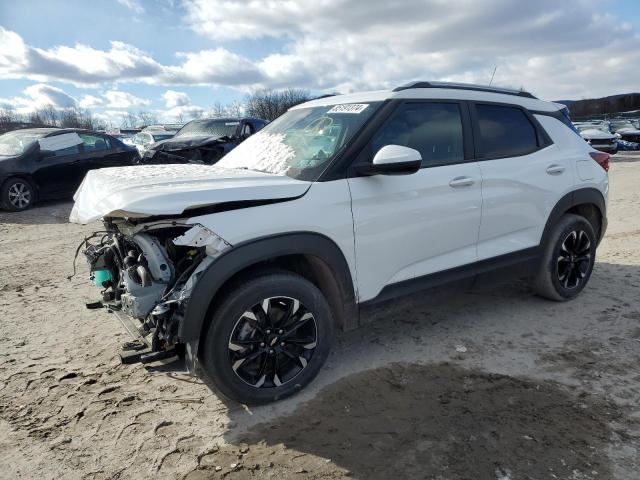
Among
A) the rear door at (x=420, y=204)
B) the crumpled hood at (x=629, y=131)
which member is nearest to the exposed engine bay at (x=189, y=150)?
the rear door at (x=420, y=204)

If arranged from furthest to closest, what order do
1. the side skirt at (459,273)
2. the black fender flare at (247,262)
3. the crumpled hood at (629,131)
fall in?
the crumpled hood at (629,131) → the side skirt at (459,273) → the black fender flare at (247,262)

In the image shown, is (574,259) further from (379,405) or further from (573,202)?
(379,405)

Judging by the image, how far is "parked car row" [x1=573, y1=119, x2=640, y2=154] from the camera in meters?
20.6

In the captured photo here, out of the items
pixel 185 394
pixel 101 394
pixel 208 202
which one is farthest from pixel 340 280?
pixel 101 394

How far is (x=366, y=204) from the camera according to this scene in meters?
3.11

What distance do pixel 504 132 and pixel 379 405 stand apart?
2.42 m

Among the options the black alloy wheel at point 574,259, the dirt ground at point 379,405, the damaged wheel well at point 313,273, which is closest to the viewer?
the dirt ground at point 379,405

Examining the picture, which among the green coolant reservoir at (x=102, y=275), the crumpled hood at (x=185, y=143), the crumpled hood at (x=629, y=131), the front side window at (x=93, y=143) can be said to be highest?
the front side window at (x=93, y=143)

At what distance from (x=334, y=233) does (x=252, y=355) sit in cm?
87

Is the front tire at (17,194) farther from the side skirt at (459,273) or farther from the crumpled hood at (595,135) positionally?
the crumpled hood at (595,135)

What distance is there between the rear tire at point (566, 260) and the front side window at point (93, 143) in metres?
9.44

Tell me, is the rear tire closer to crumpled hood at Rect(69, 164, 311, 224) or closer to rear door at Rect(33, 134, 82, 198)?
crumpled hood at Rect(69, 164, 311, 224)

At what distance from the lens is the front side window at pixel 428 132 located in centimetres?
338

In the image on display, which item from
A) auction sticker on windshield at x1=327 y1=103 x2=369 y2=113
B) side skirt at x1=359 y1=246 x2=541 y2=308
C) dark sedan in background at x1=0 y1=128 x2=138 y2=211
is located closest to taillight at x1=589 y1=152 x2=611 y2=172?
side skirt at x1=359 y1=246 x2=541 y2=308
